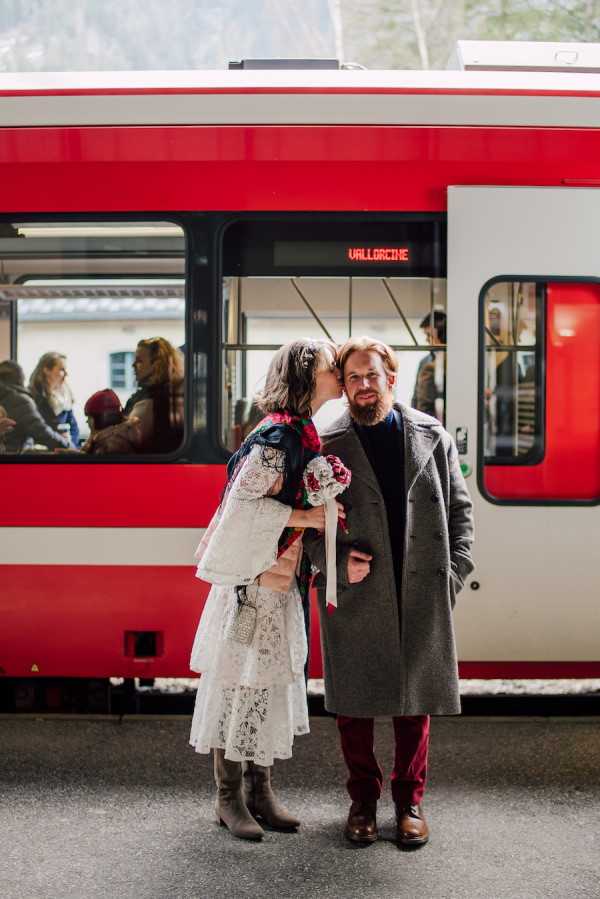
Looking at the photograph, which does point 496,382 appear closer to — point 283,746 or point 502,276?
point 502,276

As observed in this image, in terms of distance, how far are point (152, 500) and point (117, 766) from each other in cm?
126

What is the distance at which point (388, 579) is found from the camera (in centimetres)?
400

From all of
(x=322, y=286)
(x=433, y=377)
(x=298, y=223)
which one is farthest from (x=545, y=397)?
(x=298, y=223)

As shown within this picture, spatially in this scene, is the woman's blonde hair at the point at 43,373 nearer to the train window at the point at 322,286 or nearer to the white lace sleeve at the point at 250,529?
the train window at the point at 322,286

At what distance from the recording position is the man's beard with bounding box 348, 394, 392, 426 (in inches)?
156

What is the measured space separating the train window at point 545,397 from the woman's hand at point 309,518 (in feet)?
4.84

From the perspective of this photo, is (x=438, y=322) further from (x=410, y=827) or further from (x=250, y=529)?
(x=410, y=827)

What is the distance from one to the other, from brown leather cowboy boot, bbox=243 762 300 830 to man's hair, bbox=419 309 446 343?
218cm

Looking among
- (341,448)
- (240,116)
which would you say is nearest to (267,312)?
(240,116)

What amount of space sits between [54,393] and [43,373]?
11 cm

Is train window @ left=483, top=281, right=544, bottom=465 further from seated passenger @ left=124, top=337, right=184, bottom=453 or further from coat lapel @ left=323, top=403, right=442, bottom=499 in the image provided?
seated passenger @ left=124, top=337, right=184, bottom=453

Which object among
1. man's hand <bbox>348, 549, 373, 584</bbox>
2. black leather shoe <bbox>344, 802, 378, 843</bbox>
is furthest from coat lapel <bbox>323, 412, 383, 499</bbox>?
black leather shoe <bbox>344, 802, 378, 843</bbox>

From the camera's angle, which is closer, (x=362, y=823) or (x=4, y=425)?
(x=362, y=823)

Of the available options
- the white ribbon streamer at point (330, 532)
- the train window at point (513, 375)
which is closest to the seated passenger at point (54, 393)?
the white ribbon streamer at point (330, 532)
